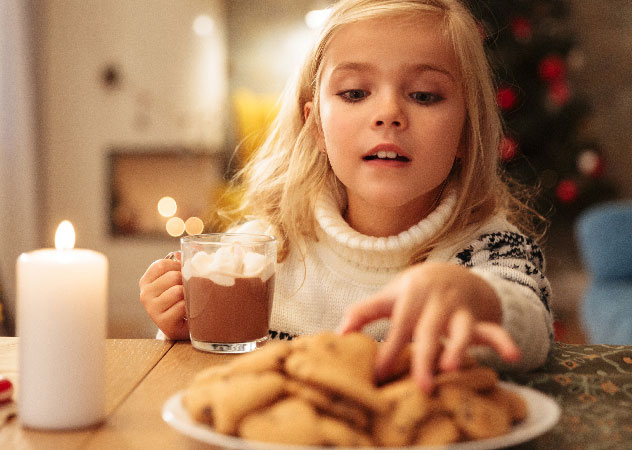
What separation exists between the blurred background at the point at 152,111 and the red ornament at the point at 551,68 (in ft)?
0.76

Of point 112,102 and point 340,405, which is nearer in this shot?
point 340,405

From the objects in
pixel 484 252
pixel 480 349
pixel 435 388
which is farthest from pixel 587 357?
pixel 435 388

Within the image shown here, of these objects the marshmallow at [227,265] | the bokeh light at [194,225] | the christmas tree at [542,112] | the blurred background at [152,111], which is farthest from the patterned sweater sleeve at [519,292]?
the bokeh light at [194,225]

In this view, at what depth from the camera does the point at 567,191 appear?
3.92 m

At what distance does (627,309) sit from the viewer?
2.10m

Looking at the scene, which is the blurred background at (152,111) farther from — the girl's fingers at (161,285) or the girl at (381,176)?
the girl's fingers at (161,285)

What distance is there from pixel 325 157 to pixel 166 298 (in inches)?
17.5

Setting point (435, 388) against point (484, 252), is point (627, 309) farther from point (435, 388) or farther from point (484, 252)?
point (435, 388)

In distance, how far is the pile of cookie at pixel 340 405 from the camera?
1.57 feet

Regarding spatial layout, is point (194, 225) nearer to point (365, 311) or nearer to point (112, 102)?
point (112, 102)

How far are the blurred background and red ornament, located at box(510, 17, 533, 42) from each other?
22cm

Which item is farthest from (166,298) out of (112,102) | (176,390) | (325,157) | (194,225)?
(112,102)

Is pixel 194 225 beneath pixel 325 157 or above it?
beneath

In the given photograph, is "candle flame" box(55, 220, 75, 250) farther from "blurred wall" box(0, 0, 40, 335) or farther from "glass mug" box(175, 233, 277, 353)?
"blurred wall" box(0, 0, 40, 335)
